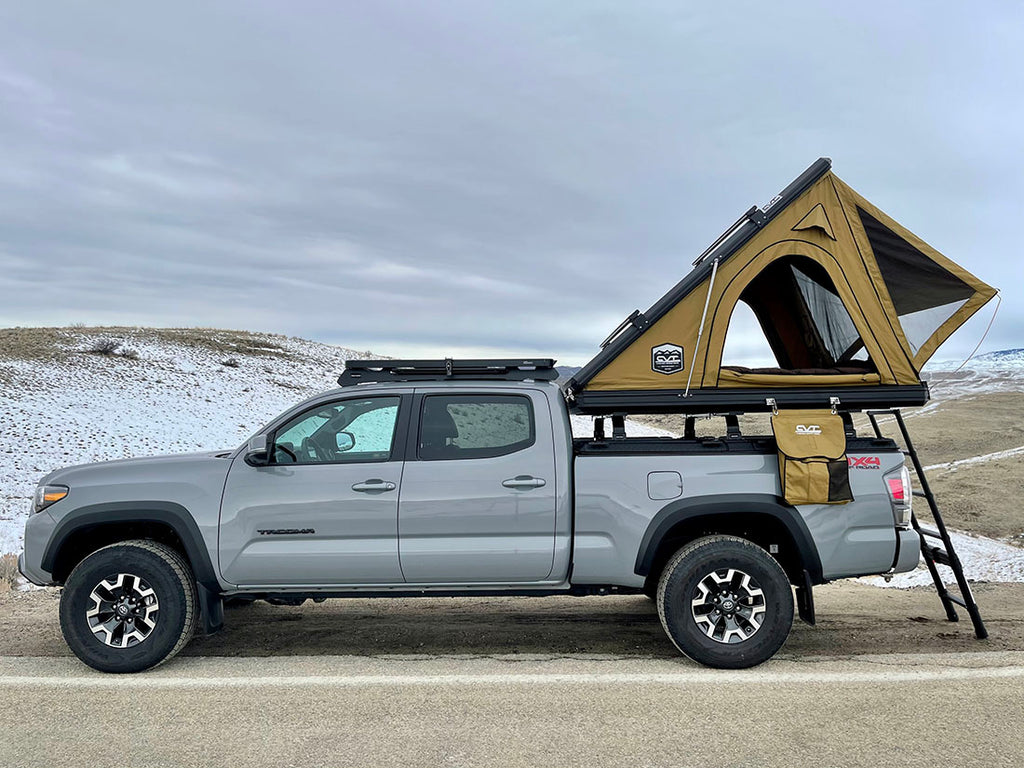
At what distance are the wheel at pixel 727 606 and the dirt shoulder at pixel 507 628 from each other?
0.53 metres

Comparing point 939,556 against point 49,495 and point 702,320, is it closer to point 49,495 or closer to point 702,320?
point 702,320

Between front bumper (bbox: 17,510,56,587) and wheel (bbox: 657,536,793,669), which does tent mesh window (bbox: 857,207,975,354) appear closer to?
wheel (bbox: 657,536,793,669)

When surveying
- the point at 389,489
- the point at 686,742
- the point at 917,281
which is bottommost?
the point at 686,742

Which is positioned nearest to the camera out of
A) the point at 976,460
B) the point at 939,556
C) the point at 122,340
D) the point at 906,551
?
the point at 906,551

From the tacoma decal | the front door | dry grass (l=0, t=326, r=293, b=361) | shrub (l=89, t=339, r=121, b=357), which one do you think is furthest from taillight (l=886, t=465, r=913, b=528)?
shrub (l=89, t=339, r=121, b=357)

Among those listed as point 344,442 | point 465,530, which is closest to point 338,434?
point 344,442

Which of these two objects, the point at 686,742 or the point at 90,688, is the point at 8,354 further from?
the point at 686,742

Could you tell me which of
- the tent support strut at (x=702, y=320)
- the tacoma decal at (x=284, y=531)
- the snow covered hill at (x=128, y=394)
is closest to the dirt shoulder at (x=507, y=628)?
the tacoma decal at (x=284, y=531)

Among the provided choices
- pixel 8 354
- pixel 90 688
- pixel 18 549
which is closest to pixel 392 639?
pixel 90 688

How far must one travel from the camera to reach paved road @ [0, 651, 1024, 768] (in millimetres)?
4180

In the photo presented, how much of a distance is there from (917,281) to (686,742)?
4187 mm

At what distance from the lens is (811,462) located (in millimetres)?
5535

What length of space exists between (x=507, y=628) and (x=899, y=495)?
10.4 feet

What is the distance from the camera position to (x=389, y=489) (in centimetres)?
560
